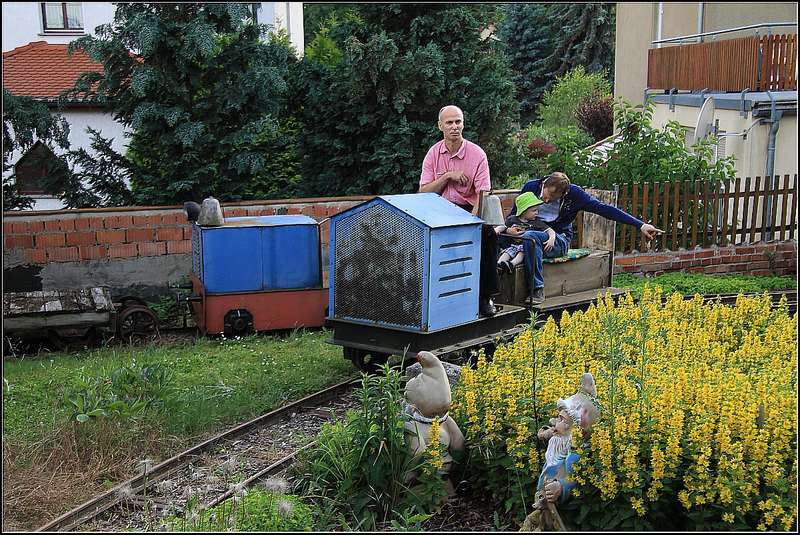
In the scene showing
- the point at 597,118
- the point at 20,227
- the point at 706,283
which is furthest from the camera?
the point at 597,118

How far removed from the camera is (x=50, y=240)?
1077 centimetres

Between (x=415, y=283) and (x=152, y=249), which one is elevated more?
(x=415, y=283)

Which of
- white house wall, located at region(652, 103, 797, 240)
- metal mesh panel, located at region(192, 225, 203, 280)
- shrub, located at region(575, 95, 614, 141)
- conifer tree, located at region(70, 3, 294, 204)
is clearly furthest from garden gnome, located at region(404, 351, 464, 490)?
shrub, located at region(575, 95, 614, 141)

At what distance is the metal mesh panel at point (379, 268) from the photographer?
730 centimetres

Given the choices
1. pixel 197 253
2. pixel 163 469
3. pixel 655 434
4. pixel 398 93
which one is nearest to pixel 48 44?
pixel 398 93

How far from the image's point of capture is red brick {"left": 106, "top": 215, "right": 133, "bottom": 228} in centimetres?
1106

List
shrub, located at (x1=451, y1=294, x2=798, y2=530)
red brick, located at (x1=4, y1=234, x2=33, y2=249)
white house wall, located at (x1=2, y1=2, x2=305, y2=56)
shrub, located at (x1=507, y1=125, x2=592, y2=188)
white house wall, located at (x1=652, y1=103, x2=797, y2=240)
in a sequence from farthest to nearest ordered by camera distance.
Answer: white house wall, located at (x1=2, y1=2, x2=305, y2=56)
white house wall, located at (x1=652, y1=103, x2=797, y2=240)
shrub, located at (x1=507, y1=125, x2=592, y2=188)
red brick, located at (x1=4, y1=234, x2=33, y2=249)
shrub, located at (x1=451, y1=294, x2=798, y2=530)

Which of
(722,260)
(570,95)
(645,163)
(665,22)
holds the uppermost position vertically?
(665,22)

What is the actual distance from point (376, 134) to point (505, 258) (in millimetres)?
6685

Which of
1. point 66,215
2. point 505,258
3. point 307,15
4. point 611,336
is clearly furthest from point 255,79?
point 307,15

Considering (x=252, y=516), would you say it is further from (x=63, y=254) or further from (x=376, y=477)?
(x=63, y=254)

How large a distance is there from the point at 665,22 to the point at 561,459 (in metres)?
22.5

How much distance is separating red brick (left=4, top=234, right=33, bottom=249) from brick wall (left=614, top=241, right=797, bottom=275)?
27.5ft

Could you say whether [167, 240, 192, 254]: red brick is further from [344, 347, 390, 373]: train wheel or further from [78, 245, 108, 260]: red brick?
[344, 347, 390, 373]: train wheel
